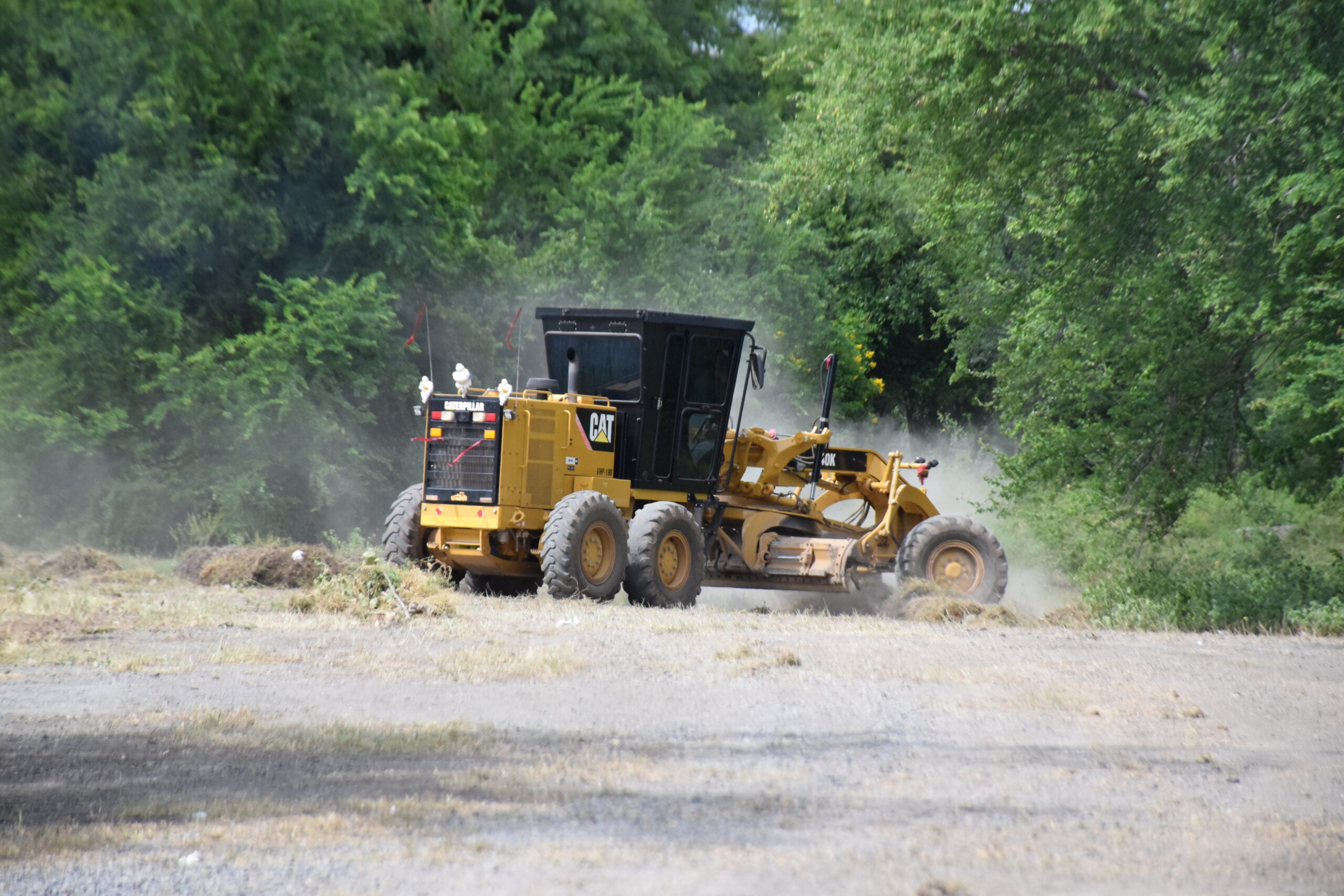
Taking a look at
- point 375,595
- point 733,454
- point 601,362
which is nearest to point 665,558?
point 733,454

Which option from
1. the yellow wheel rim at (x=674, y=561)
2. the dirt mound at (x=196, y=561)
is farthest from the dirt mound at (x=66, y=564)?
the yellow wheel rim at (x=674, y=561)

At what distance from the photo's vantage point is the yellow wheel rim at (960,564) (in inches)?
655

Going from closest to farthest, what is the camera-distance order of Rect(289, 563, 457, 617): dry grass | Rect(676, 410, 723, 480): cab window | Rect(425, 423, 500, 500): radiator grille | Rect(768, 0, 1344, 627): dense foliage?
Rect(289, 563, 457, 617): dry grass
Rect(768, 0, 1344, 627): dense foliage
Rect(425, 423, 500, 500): radiator grille
Rect(676, 410, 723, 480): cab window

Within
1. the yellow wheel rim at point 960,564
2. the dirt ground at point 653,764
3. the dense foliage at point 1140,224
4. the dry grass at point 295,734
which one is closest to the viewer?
the dirt ground at point 653,764

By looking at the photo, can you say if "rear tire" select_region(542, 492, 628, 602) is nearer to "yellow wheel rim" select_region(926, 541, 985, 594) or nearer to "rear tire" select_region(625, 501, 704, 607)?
"rear tire" select_region(625, 501, 704, 607)

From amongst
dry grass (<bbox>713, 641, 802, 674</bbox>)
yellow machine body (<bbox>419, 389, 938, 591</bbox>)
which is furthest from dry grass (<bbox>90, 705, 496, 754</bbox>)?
yellow machine body (<bbox>419, 389, 938, 591</bbox>)

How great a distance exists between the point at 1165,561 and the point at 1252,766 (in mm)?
12501

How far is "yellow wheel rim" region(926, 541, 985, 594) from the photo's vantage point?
54.5 ft

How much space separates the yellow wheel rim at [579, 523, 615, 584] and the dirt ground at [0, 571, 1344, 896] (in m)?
3.02

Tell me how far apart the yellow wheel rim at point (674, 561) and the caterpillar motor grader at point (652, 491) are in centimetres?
2

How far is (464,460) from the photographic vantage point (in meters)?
15.0

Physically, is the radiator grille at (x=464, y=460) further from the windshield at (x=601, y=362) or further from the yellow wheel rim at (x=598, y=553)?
the windshield at (x=601, y=362)

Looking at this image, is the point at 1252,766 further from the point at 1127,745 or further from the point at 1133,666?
the point at 1133,666

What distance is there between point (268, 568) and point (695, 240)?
1900 centimetres
